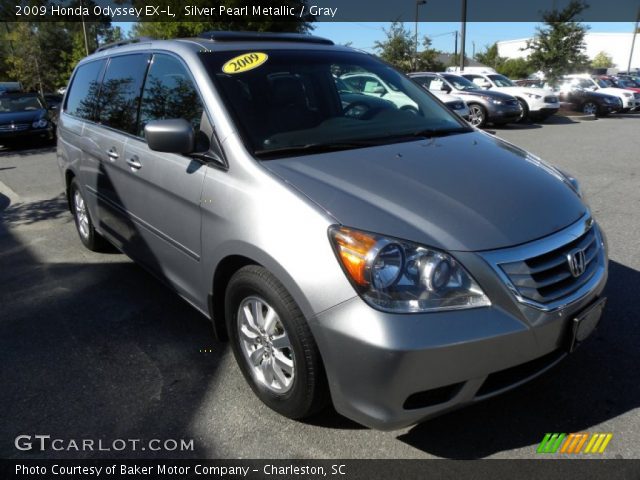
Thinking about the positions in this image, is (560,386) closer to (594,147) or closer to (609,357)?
(609,357)

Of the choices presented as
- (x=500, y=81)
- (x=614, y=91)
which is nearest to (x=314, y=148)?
(x=500, y=81)

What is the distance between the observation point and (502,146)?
320cm

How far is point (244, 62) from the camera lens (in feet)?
10.2

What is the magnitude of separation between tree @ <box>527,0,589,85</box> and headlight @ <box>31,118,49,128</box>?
20378mm

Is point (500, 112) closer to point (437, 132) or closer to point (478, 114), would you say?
point (478, 114)

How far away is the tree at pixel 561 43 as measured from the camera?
23.8 meters

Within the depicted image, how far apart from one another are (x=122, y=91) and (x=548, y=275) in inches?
127

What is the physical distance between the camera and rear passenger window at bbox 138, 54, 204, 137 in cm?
302

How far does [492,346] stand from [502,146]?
1.59 meters

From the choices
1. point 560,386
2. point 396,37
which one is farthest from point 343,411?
point 396,37

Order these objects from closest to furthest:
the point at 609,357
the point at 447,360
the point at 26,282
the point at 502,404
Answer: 1. the point at 447,360
2. the point at 502,404
3. the point at 609,357
4. the point at 26,282

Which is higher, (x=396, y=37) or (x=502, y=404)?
(x=396, y=37)

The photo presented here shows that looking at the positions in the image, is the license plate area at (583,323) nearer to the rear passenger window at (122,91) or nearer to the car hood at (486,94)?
the rear passenger window at (122,91)

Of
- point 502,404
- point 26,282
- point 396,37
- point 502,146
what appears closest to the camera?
point 502,404
